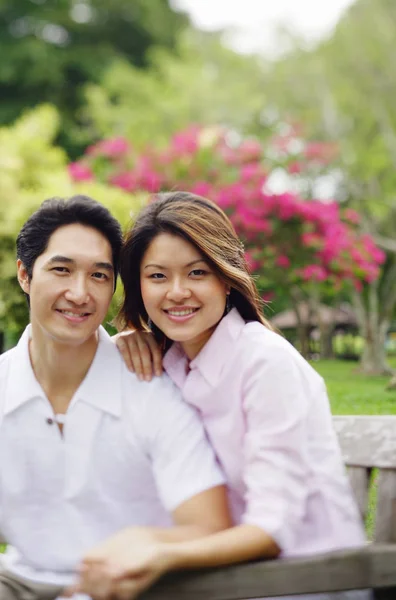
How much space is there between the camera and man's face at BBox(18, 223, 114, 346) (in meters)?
2.18

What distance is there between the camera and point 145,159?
11531mm

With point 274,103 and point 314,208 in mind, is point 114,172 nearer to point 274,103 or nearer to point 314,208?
point 314,208

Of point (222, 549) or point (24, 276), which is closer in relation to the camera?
point (222, 549)

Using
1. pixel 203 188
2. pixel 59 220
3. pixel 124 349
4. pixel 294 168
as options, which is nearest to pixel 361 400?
pixel 203 188

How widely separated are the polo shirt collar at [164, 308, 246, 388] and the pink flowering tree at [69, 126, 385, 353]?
28.2ft

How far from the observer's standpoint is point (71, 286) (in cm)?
219

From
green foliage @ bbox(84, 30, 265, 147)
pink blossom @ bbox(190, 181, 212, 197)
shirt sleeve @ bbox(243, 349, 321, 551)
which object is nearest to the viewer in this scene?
shirt sleeve @ bbox(243, 349, 321, 551)

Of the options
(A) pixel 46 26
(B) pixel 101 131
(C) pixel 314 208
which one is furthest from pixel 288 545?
(A) pixel 46 26

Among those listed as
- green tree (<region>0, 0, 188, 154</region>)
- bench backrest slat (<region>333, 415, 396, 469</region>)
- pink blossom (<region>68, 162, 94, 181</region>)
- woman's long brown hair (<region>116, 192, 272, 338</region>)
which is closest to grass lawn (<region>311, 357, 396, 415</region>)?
bench backrest slat (<region>333, 415, 396, 469</region>)

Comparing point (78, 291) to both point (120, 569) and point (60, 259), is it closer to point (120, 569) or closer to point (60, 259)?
point (60, 259)

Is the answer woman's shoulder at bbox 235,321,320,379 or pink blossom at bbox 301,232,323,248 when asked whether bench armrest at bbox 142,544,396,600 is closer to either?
woman's shoulder at bbox 235,321,320,379

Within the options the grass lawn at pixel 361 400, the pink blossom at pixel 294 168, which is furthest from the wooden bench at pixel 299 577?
the pink blossom at pixel 294 168

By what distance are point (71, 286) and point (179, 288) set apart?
310 millimetres

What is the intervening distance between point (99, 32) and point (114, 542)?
20.5 metres
